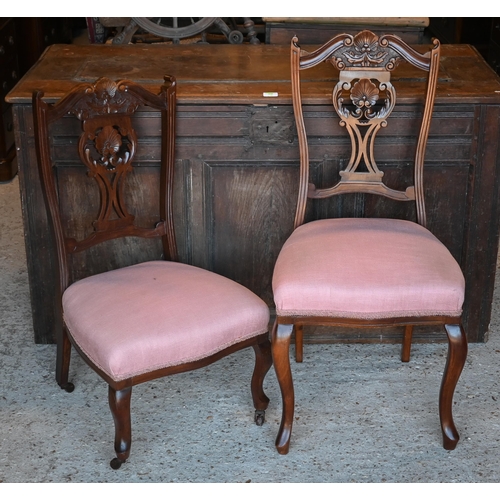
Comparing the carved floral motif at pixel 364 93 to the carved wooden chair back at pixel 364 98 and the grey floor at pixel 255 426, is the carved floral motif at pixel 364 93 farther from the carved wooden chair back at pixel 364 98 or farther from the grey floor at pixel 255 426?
the grey floor at pixel 255 426

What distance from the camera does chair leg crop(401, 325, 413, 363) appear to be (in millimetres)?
3066

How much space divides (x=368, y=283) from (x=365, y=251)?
0.58 feet

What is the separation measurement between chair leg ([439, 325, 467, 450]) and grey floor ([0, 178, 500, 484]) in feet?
0.17

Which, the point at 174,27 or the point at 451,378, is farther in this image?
the point at 174,27

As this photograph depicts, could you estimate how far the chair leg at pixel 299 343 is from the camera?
3057 mm

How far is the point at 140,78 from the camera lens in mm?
3055

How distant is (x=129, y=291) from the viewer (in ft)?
8.36

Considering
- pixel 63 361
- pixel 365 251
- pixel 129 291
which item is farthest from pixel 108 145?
pixel 365 251

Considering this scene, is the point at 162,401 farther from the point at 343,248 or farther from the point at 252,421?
the point at 343,248

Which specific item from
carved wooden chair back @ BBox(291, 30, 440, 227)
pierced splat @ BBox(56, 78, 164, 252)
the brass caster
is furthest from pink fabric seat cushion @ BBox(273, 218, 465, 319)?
pierced splat @ BBox(56, 78, 164, 252)

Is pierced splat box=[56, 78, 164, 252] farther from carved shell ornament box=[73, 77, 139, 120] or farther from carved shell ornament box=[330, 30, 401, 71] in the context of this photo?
carved shell ornament box=[330, 30, 401, 71]

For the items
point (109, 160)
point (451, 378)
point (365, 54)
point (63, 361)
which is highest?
point (365, 54)

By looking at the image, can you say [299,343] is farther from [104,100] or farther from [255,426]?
[104,100]

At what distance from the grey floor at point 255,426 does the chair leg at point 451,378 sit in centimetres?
5
